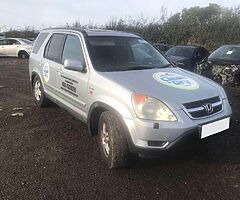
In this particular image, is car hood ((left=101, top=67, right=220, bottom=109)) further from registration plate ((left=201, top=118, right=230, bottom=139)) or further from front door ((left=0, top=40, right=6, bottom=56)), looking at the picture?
front door ((left=0, top=40, right=6, bottom=56))

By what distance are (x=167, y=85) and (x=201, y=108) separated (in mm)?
498

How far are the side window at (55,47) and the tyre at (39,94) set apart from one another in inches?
28.6

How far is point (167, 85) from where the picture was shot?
4.31m

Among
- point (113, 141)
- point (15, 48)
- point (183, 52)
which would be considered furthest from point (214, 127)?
point (15, 48)

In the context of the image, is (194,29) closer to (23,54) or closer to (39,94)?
(23,54)

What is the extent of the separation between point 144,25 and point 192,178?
2506cm

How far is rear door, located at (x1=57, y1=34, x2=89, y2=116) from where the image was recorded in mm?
4969

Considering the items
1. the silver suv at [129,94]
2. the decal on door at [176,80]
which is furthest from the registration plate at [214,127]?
the decal on door at [176,80]

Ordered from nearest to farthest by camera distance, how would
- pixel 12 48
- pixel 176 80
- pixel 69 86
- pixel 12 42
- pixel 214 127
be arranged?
pixel 214 127 → pixel 176 80 → pixel 69 86 → pixel 12 48 → pixel 12 42

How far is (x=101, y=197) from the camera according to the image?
3709 mm

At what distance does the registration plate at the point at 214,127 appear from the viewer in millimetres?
4031

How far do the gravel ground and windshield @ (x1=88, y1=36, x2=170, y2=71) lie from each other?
1216 mm

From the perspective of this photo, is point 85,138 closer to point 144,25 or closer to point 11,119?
point 11,119

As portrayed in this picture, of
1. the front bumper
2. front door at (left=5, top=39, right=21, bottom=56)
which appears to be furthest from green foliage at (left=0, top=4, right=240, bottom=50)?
Answer: the front bumper
